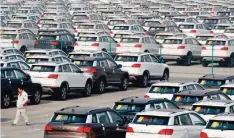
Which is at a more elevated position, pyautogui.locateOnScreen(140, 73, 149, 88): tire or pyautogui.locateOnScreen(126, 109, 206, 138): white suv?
pyautogui.locateOnScreen(140, 73, 149, 88): tire

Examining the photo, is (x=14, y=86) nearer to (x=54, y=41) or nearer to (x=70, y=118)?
(x=70, y=118)

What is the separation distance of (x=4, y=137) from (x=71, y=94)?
39.4 ft

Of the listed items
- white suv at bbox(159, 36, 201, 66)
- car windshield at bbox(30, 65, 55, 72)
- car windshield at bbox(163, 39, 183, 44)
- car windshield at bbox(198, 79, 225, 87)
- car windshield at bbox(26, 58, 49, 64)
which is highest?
car windshield at bbox(163, 39, 183, 44)

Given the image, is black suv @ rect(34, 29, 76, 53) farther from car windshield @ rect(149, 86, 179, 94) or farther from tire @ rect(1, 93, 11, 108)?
car windshield @ rect(149, 86, 179, 94)

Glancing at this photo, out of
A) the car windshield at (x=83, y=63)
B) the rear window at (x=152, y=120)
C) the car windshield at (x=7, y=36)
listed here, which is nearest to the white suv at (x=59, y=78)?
the car windshield at (x=83, y=63)

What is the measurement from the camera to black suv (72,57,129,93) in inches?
1405

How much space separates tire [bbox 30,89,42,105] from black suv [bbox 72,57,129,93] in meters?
3.85

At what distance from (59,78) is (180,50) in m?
15.9

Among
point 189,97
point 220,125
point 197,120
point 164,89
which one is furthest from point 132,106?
point 164,89

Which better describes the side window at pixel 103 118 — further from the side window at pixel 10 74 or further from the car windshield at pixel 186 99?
the side window at pixel 10 74

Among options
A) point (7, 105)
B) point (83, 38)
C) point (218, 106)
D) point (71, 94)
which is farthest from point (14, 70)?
point (83, 38)

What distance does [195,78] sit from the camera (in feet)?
139

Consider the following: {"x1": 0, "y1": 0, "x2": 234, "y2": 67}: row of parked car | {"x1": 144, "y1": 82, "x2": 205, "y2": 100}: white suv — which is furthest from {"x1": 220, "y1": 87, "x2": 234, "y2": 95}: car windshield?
{"x1": 0, "y1": 0, "x2": 234, "y2": 67}: row of parked car

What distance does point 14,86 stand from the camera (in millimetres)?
30781
